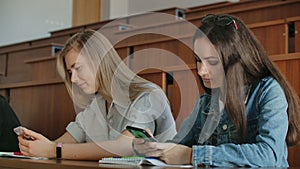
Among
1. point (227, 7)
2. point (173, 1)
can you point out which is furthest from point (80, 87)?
point (173, 1)

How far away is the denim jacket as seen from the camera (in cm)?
81

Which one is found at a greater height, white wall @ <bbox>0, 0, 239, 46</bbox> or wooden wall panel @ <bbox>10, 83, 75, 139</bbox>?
white wall @ <bbox>0, 0, 239, 46</bbox>

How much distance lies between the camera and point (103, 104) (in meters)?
1.29

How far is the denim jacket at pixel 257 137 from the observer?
31.9 inches

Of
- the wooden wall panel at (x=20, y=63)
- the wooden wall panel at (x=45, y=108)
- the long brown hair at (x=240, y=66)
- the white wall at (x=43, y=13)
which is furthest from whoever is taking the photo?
the white wall at (x=43, y=13)

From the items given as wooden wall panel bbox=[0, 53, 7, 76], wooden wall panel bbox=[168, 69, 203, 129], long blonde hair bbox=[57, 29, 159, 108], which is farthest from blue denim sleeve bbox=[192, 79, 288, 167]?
wooden wall panel bbox=[0, 53, 7, 76]

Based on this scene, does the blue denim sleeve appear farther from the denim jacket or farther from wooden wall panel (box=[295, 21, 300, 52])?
wooden wall panel (box=[295, 21, 300, 52])

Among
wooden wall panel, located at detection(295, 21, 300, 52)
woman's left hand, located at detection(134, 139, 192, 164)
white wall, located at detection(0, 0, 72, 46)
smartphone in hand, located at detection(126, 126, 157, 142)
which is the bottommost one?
woman's left hand, located at detection(134, 139, 192, 164)

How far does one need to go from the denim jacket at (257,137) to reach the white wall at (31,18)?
12.6 feet

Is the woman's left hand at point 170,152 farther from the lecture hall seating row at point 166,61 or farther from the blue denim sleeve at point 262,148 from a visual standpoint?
the lecture hall seating row at point 166,61

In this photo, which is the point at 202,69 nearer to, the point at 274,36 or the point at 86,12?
the point at 274,36

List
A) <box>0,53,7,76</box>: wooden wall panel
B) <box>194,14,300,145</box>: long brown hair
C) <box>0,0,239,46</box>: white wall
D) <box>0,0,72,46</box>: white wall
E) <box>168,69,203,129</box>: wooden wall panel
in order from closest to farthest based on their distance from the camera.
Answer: <box>194,14,300,145</box>: long brown hair → <box>168,69,203,129</box>: wooden wall panel → <box>0,53,7,76</box>: wooden wall panel → <box>0,0,239,46</box>: white wall → <box>0,0,72,46</box>: white wall

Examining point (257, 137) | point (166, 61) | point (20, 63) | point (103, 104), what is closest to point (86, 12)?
point (20, 63)

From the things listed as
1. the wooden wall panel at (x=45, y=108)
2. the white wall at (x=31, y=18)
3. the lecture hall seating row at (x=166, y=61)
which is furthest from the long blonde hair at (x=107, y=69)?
the white wall at (x=31, y=18)
